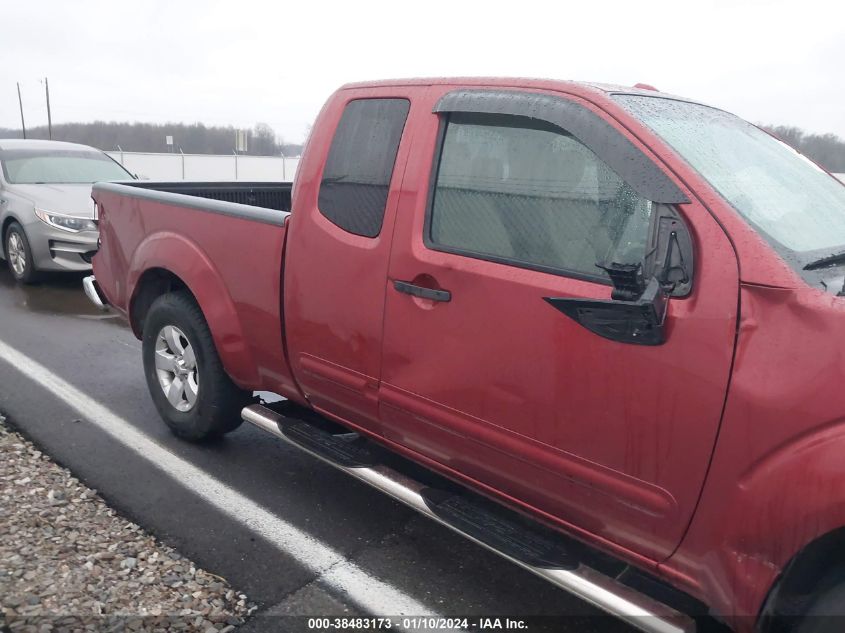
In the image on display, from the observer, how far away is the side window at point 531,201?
2.25 metres

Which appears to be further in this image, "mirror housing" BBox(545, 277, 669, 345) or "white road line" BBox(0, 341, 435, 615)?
"white road line" BBox(0, 341, 435, 615)

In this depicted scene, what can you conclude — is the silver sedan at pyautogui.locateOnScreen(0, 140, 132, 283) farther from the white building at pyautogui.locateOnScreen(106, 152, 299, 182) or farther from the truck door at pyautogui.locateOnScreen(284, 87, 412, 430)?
the white building at pyautogui.locateOnScreen(106, 152, 299, 182)

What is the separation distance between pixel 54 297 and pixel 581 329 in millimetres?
6857

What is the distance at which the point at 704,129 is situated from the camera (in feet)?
8.33

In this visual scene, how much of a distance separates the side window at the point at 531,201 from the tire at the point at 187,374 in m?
1.70

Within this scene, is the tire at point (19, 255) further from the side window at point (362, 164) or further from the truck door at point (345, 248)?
the side window at point (362, 164)

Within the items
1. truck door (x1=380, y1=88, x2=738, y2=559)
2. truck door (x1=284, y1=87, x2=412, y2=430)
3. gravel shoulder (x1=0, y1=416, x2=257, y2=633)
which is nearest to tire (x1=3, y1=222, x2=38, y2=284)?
gravel shoulder (x1=0, y1=416, x2=257, y2=633)

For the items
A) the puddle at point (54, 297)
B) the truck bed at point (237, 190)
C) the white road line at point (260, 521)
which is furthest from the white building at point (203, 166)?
the white road line at point (260, 521)

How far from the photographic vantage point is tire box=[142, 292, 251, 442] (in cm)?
380

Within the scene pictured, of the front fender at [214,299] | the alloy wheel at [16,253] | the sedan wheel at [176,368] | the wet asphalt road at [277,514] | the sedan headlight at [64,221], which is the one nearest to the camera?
the wet asphalt road at [277,514]

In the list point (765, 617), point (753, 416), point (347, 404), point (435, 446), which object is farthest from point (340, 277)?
point (765, 617)

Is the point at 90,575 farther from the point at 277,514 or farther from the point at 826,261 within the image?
the point at 826,261

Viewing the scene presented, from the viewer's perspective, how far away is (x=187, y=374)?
3.99 meters

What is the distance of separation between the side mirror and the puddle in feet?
18.5
